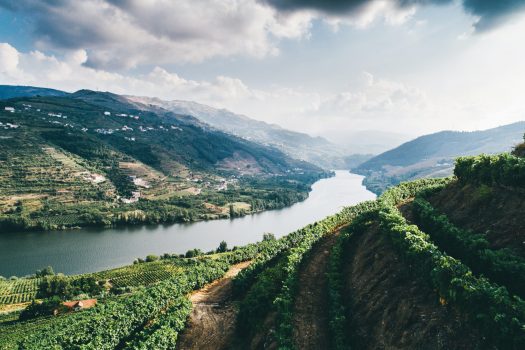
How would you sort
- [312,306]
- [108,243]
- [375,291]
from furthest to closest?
[108,243] → [312,306] → [375,291]

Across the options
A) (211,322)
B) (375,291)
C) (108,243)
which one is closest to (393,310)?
(375,291)

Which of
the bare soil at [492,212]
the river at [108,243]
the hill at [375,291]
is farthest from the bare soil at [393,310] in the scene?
the river at [108,243]

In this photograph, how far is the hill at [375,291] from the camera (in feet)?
65.8

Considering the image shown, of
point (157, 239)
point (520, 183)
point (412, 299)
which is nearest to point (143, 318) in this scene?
point (412, 299)

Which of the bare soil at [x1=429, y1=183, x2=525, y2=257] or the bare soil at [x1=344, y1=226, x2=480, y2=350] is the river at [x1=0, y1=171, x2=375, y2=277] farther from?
the bare soil at [x1=429, y1=183, x2=525, y2=257]

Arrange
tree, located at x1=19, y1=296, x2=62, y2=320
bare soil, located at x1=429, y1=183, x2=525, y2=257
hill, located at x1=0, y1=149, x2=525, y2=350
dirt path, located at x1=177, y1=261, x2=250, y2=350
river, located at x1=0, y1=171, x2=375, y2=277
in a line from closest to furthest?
hill, located at x1=0, y1=149, x2=525, y2=350 → bare soil, located at x1=429, y1=183, x2=525, y2=257 → dirt path, located at x1=177, y1=261, x2=250, y2=350 → tree, located at x1=19, y1=296, x2=62, y2=320 → river, located at x1=0, y1=171, x2=375, y2=277

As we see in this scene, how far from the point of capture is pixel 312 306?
32531mm

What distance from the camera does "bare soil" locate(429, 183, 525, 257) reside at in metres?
25.8

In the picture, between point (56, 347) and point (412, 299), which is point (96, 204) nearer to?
point (56, 347)

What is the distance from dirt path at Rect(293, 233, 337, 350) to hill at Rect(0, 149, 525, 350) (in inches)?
4.5

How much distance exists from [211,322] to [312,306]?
40.6ft

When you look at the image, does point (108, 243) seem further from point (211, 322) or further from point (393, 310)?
point (393, 310)

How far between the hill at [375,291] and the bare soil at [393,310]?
9cm

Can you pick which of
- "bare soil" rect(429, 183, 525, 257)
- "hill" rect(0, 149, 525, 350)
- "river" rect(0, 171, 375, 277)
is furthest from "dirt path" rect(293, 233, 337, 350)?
"river" rect(0, 171, 375, 277)
